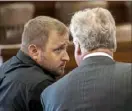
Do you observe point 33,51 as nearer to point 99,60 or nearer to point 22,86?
point 22,86

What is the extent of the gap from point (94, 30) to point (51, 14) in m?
3.52

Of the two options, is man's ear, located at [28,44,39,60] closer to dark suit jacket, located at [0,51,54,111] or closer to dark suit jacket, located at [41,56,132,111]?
dark suit jacket, located at [0,51,54,111]

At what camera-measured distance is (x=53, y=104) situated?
66.0 inches

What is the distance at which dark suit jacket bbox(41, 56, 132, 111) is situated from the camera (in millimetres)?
1593

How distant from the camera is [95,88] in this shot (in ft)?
5.30

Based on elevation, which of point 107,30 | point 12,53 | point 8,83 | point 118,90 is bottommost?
point 12,53

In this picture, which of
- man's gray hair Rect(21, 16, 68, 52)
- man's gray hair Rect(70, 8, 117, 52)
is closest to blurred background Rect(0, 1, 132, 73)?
man's gray hair Rect(21, 16, 68, 52)

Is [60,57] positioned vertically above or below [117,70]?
below

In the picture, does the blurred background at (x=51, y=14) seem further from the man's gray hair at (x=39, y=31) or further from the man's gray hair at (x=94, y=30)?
the man's gray hair at (x=94, y=30)

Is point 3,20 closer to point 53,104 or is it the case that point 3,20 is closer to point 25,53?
point 25,53

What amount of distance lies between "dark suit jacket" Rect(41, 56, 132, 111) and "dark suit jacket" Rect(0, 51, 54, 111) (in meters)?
0.22

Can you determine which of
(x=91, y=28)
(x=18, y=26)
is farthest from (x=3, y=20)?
(x=91, y=28)

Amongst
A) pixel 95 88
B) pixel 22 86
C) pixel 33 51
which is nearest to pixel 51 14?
pixel 33 51

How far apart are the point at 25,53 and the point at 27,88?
0.87 feet
